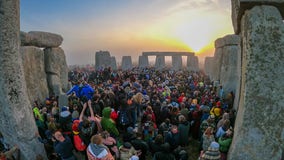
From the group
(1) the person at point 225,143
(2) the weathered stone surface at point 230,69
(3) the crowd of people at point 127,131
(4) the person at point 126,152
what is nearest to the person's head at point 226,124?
(3) the crowd of people at point 127,131

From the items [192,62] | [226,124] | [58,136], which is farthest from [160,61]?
[58,136]

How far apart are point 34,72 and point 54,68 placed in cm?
151

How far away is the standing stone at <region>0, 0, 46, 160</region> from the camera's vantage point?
5.69m

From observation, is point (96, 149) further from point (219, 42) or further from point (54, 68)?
point (219, 42)

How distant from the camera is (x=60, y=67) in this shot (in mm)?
13461

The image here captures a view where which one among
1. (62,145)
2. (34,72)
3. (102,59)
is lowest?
(62,145)

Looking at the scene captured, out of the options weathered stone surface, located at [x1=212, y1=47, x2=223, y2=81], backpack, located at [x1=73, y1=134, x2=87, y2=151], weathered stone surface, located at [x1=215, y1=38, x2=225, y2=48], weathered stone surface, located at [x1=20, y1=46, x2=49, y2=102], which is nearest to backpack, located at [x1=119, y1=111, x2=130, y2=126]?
backpack, located at [x1=73, y1=134, x2=87, y2=151]

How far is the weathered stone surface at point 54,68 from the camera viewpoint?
1227cm

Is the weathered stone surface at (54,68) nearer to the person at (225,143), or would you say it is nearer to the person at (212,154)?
the person at (225,143)

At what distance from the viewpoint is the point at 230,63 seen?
11922 millimetres

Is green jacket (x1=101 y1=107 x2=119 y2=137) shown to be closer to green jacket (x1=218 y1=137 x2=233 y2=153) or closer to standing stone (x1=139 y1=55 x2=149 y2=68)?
green jacket (x1=218 y1=137 x2=233 y2=153)

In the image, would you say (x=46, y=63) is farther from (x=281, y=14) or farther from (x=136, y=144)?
(x=281, y=14)

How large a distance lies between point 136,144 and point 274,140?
2.71m

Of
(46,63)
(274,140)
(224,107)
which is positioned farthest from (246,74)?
(46,63)
